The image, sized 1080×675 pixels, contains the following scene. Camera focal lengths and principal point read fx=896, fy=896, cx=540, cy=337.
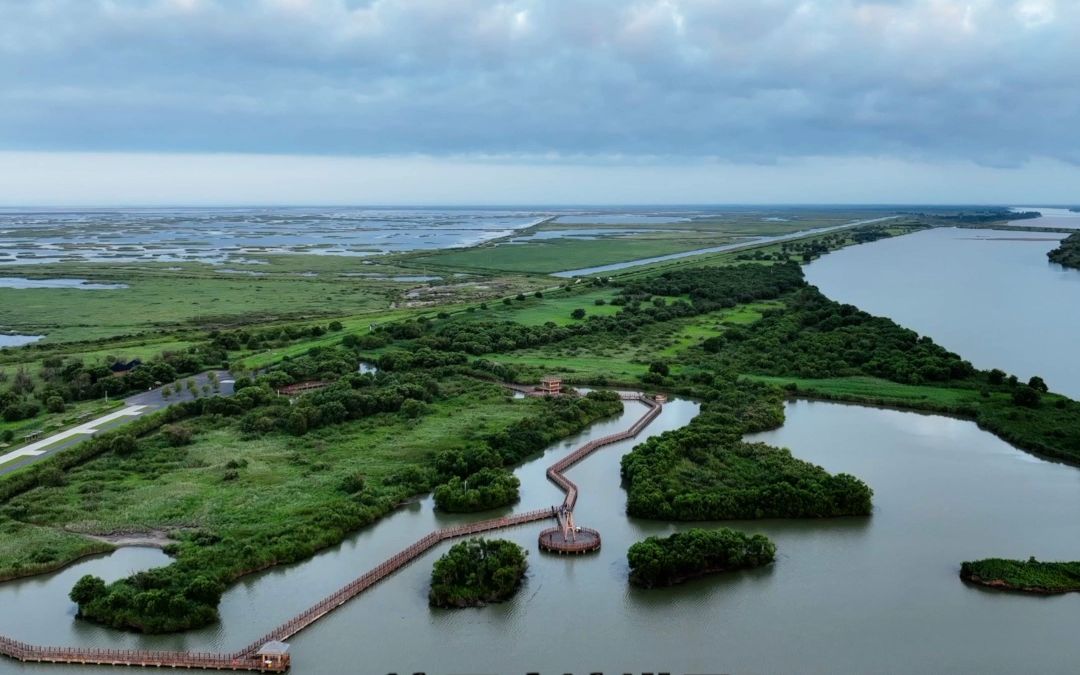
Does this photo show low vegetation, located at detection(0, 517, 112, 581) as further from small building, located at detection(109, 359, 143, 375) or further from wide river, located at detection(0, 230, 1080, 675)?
small building, located at detection(109, 359, 143, 375)

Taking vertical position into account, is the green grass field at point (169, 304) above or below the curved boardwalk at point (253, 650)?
above

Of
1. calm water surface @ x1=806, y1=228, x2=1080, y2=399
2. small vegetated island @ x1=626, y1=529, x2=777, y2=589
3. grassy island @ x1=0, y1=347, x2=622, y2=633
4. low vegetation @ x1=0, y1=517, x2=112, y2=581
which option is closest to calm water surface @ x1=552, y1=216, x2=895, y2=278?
calm water surface @ x1=806, y1=228, x2=1080, y2=399

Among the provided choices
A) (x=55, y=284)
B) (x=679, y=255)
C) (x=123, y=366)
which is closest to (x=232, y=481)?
(x=123, y=366)

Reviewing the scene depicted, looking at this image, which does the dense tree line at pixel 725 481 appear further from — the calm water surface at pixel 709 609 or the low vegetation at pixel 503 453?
the low vegetation at pixel 503 453

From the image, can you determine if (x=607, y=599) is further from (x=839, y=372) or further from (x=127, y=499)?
(x=839, y=372)

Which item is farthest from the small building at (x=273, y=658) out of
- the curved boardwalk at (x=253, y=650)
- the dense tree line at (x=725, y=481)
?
the dense tree line at (x=725, y=481)

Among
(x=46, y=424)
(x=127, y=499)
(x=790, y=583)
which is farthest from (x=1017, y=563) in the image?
(x=46, y=424)

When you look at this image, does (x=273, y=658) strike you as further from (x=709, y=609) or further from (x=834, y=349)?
(x=834, y=349)
